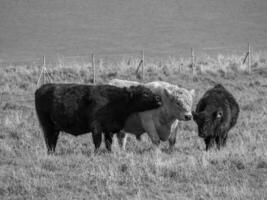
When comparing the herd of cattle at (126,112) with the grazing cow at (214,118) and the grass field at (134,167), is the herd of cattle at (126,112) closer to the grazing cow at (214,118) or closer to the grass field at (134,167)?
the grazing cow at (214,118)

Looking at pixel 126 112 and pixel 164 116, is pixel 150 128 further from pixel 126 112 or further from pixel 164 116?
pixel 126 112

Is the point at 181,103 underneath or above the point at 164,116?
above

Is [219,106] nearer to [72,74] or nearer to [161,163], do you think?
[161,163]

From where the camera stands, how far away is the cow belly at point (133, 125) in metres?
13.8

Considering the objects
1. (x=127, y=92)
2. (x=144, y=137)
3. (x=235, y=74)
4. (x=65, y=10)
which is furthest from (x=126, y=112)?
(x=65, y=10)

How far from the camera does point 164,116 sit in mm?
13688

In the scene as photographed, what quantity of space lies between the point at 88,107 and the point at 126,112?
816 millimetres

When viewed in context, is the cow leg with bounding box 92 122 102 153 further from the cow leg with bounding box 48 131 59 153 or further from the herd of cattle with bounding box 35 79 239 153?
the cow leg with bounding box 48 131 59 153

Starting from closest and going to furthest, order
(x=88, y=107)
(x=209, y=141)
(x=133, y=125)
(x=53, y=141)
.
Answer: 1. (x=209, y=141)
2. (x=88, y=107)
3. (x=53, y=141)
4. (x=133, y=125)

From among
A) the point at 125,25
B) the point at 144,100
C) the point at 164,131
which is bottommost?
the point at 164,131

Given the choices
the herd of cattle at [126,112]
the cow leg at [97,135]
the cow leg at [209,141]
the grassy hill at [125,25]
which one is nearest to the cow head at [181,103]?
the herd of cattle at [126,112]

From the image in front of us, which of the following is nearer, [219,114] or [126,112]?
[219,114]

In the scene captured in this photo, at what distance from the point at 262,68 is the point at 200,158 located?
19615 mm

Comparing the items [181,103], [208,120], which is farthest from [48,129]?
[208,120]
